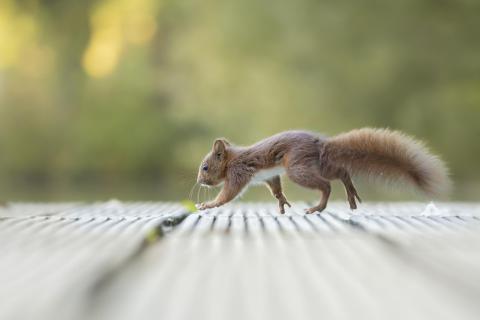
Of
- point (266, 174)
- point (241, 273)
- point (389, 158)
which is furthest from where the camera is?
point (266, 174)

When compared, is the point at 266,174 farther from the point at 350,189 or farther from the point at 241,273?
the point at 241,273

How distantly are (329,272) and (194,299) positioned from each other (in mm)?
263

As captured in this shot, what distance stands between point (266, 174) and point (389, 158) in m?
0.50

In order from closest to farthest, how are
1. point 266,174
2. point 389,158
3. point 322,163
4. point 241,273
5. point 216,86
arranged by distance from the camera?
point 241,273 < point 389,158 < point 322,163 < point 266,174 < point 216,86

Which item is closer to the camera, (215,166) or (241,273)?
(241,273)

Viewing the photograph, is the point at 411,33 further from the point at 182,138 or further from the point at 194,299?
the point at 194,299

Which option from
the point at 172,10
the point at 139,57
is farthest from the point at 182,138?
the point at 172,10

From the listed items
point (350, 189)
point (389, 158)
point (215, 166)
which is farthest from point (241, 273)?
point (215, 166)

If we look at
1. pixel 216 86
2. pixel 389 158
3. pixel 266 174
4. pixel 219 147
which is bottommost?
pixel 389 158

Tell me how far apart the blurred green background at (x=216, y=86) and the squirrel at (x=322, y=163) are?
297cm

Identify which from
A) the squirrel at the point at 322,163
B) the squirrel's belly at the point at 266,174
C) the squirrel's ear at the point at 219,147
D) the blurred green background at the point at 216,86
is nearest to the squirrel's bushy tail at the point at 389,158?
the squirrel at the point at 322,163

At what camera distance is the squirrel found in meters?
2.15

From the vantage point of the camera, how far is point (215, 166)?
2572 mm

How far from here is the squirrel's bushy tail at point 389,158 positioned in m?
2.10
